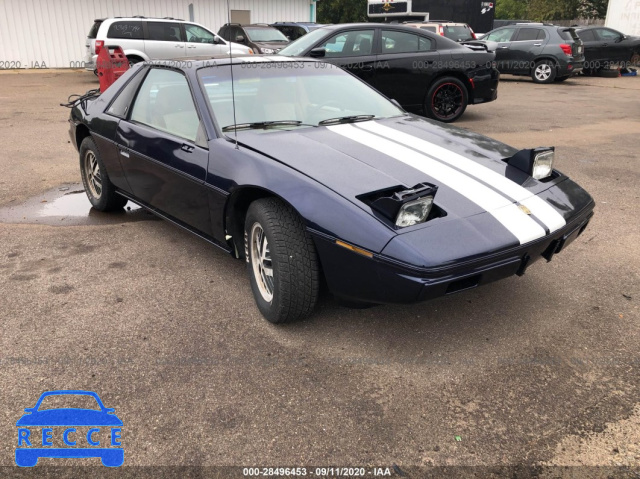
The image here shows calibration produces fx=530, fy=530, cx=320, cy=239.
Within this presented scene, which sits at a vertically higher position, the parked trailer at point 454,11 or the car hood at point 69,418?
the parked trailer at point 454,11

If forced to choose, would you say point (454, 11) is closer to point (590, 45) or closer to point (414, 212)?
point (590, 45)

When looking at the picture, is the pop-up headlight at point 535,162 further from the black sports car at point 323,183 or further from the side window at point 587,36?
the side window at point 587,36

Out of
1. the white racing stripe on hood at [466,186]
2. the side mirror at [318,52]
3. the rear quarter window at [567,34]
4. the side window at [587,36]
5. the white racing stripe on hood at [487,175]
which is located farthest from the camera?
the side window at [587,36]

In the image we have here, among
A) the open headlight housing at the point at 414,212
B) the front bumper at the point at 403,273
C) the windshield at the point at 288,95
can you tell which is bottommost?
the front bumper at the point at 403,273

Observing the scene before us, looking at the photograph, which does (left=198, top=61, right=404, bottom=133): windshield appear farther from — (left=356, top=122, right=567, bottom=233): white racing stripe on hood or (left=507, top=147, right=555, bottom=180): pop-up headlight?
(left=507, top=147, right=555, bottom=180): pop-up headlight

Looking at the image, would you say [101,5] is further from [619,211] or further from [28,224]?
[619,211]

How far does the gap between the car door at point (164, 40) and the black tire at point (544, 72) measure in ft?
32.9

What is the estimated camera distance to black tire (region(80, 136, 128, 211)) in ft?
14.8

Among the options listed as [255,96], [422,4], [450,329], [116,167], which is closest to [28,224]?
[116,167]

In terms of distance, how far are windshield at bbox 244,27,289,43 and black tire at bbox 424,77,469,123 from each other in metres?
7.98

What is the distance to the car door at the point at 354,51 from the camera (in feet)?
27.9

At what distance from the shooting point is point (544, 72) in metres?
15.3

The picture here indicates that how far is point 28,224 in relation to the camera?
14.9ft

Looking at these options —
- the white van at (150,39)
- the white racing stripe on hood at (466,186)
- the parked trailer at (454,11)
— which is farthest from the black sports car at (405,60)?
the parked trailer at (454,11)
